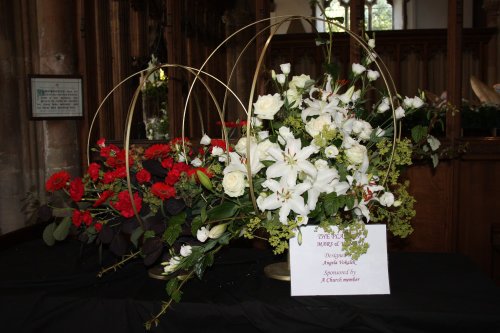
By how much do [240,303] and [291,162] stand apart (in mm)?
380

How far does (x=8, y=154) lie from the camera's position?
11.8 ft

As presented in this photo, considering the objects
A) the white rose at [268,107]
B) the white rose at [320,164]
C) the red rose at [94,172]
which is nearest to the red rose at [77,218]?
the red rose at [94,172]

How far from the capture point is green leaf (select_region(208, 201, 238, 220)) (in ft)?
4.46

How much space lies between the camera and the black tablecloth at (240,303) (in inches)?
52.0

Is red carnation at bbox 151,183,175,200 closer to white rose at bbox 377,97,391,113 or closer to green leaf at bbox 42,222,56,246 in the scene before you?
green leaf at bbox 42,222,56,246

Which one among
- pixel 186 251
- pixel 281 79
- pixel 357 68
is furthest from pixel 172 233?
pixel 357 68

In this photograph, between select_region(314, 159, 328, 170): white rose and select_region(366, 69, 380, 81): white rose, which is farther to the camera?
select_region(366, 69, 380, 81): white rose

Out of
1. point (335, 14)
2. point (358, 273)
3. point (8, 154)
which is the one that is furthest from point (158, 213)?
point (335, 14)

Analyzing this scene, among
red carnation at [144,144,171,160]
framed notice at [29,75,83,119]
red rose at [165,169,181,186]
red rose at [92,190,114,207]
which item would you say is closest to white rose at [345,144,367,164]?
red rose at [165,169,181,186]

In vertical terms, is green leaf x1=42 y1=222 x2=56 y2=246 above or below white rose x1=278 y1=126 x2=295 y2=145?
below

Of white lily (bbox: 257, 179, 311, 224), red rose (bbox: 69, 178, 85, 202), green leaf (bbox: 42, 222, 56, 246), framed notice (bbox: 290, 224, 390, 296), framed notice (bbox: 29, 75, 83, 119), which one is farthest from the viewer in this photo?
framed notice (bbox: 29, 75, 83, 119)

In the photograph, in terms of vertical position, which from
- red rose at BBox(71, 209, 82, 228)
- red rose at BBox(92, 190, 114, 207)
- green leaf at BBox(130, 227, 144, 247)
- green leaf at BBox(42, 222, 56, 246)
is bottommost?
green leaf at BBox(42, 222, 56, 246)

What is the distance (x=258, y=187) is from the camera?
1415 millimetres

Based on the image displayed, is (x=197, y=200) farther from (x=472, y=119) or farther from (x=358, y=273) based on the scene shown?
(x=472, y=119)
